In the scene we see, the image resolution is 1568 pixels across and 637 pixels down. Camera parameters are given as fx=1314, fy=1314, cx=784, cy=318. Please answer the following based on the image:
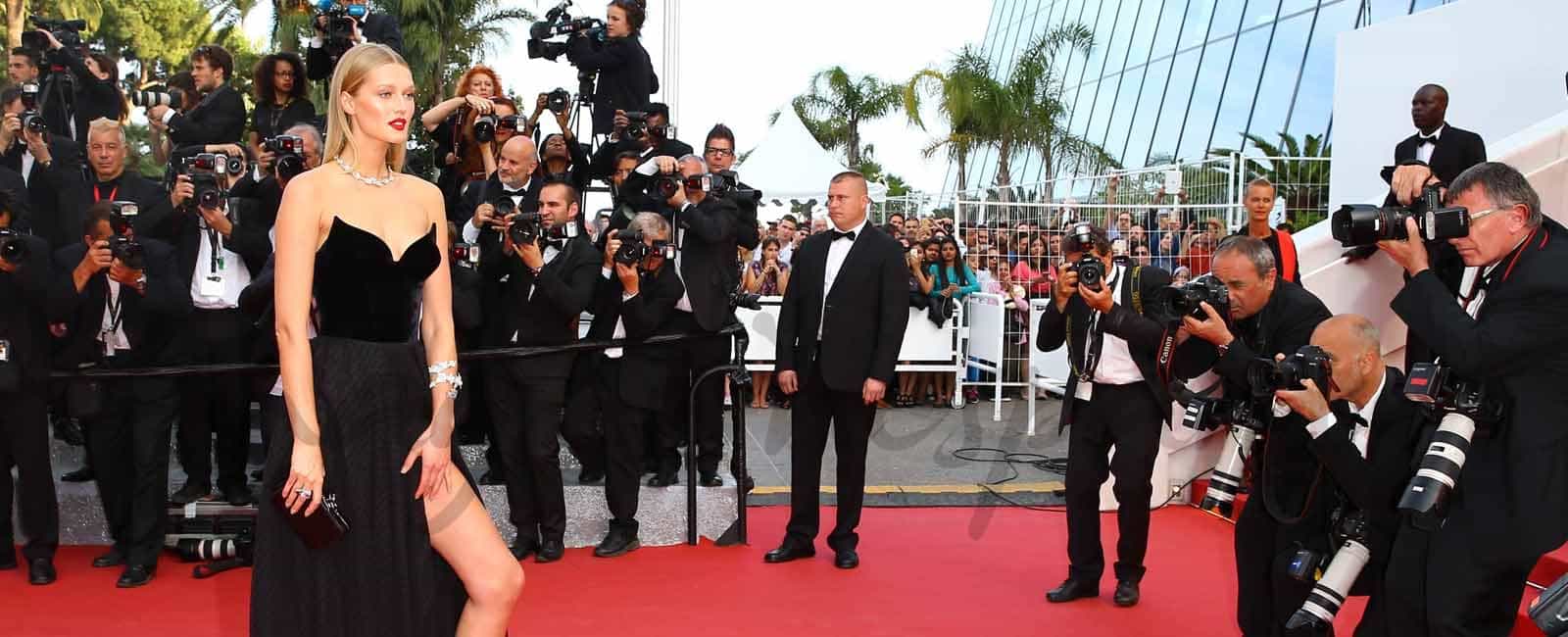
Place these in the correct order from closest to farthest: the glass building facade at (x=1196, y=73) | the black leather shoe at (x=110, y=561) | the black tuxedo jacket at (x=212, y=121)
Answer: the black leather shoe at (x=110, y=561) → the black tuxedo jacket at (x=212, y=121) → the glass building facade at (x=1196, y=73)

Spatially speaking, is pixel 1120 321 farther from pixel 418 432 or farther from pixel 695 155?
Answer: pixel 418 432

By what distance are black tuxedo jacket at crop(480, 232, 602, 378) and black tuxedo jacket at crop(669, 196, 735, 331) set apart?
0.52 metres

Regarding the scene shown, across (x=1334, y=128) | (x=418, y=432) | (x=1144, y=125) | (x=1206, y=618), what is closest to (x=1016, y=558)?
(x=1206, y=618)

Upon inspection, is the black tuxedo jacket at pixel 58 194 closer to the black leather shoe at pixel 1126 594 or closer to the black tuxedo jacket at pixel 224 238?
the black tuxedo jacket at pixel 224 238

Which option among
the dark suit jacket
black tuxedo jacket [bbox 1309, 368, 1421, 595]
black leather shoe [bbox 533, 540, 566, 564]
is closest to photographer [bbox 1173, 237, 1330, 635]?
black tuxedo jacket [bbox 1309, 368, 1421, 595]

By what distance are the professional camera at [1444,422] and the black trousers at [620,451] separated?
3628mm

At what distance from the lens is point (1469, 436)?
327cm

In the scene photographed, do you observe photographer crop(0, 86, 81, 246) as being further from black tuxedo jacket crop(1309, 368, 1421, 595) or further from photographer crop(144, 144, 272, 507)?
black tuxedo jacket crop(1309, 368, 1421, 595)

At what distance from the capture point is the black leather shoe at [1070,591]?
5.50 metres

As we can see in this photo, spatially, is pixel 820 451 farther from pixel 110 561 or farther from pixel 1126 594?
pixel 110 561

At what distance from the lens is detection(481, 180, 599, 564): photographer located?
5965mm

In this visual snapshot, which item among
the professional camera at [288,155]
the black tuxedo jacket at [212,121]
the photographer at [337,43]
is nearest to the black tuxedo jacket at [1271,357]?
the professional camera at [288,155]

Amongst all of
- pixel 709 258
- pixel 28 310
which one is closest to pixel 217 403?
pixel 28 310

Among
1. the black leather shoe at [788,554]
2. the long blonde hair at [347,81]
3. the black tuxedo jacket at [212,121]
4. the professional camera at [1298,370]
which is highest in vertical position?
the black tuxedo jacket at [212,121]
